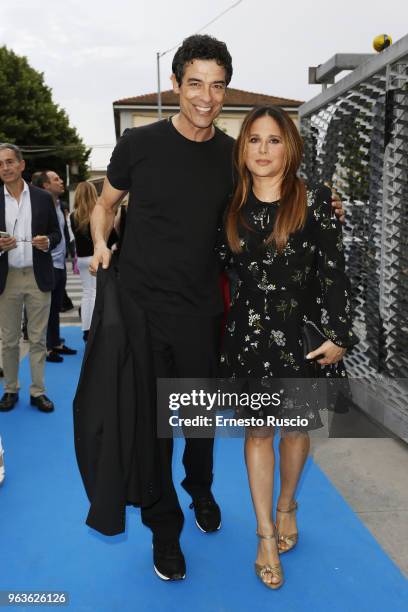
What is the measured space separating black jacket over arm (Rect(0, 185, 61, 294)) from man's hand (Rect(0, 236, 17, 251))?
218mm

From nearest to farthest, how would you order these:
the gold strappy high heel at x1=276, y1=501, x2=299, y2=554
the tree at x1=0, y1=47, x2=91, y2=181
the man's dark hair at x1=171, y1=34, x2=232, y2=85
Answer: the man's dark hair at x1=171, y1=34, x2=232, y2=85 → the gold strappy high heel at x1=276, y1=501, x2=299, y2=554 → the tree at x1=0, y1=47, x2=91, y2=181

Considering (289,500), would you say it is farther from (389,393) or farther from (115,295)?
(389,393)

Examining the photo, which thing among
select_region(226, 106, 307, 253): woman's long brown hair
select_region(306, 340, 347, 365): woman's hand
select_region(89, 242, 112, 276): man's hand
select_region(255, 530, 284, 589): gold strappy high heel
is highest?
select_region(226, 106, 307, 253): woman's long brown hair

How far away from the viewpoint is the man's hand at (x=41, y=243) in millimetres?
4438

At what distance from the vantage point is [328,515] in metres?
3.03

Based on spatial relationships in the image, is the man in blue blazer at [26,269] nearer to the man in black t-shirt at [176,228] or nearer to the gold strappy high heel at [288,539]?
the man in black t-shirt at [176,228]

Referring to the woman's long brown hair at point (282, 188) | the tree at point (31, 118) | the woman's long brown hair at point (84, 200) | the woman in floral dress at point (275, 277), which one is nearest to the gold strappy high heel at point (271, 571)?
the woman in floral dress at point (275, 277)

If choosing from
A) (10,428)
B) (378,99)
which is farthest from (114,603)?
(378,99)

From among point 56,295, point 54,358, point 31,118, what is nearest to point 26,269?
point 56,295

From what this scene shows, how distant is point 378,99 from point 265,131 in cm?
215

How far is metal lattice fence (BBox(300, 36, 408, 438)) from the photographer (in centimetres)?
389

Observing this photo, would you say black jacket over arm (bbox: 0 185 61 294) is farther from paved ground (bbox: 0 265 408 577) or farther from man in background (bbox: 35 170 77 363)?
paved ground (bbox: 0 265 408 577)

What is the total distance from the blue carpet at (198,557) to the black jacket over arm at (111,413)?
378mm

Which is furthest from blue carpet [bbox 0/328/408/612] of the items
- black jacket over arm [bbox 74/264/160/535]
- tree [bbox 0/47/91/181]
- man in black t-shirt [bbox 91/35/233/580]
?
tree [bbox 0/47/91/181]
